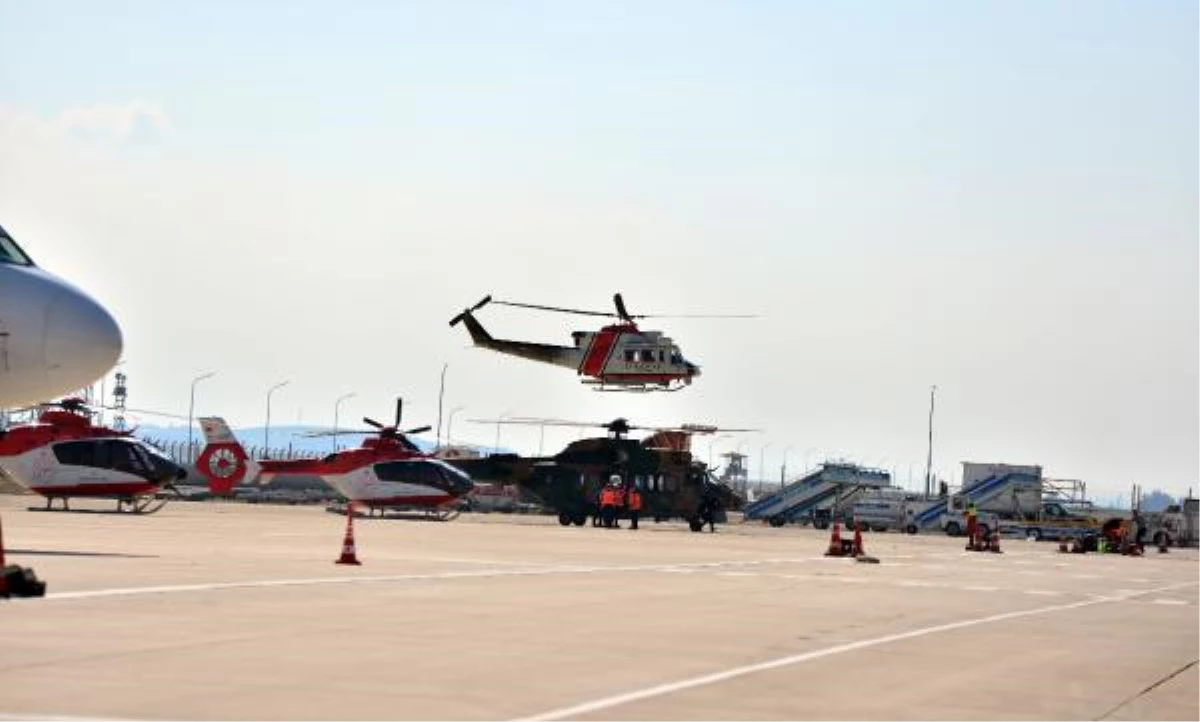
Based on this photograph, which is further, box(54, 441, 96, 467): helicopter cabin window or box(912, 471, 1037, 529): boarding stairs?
box(912, 471, 1037, 529): boarding stairs

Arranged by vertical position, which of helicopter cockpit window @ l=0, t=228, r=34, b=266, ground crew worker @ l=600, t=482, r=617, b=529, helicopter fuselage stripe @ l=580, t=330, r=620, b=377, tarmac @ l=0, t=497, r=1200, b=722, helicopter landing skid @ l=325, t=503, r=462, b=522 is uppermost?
helicopter fuselage stripe @ l=580, t=330, r=620, b=377

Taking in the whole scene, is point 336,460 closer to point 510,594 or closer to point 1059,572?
Answer: point 1059,572

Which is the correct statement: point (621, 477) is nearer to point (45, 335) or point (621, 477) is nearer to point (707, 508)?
point (707, 508)

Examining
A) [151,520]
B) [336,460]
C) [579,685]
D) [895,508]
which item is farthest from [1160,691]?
[895,508]

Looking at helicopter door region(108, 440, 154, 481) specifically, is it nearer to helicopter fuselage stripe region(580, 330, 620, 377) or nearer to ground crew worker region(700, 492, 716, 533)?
helicopter fuselage stripe region(580, 330, 620, 377)

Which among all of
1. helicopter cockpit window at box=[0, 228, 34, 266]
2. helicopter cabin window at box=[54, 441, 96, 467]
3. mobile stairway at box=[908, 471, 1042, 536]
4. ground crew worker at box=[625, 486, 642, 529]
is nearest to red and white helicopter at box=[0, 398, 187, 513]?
helicopter cabin window at box=[54, 441, 96, 467]

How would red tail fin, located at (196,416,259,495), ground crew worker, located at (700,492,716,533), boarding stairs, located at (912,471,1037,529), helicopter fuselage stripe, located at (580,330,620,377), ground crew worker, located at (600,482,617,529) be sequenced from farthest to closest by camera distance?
boarding stairs, located at (912,471,1037,529)
red tail fin, located at (196,416,259,495)
helicopter fuselage stripe, located at (580,330,620,377)
ground crew worker, located at (700,492,716,533)
ground crew worker, located at (600,482,617,529)

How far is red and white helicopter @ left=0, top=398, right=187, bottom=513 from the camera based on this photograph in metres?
56.4

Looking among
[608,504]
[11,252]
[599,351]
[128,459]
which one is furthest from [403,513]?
[11,252]

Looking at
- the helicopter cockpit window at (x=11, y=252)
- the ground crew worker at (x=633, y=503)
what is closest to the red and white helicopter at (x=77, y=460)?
the ground crew worker at (x=633, y=503)

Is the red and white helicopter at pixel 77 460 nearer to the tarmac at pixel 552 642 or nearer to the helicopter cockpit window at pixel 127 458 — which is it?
the helicopter cockpit window at pixel 127 458

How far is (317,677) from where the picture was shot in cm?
1431

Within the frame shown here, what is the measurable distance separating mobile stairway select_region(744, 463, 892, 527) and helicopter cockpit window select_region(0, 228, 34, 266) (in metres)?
79.1

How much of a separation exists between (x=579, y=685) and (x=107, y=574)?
37.2 feet
